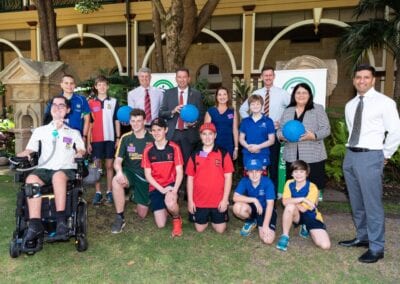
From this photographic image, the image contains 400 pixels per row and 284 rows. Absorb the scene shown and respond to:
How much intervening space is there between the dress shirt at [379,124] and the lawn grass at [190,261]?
1.06 metres

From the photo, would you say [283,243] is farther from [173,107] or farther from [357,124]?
[173,107]

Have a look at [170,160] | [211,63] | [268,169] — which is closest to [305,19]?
[211,63]

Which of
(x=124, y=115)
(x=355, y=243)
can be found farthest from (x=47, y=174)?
(x=355, y=243)

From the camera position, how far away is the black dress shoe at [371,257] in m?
3.62

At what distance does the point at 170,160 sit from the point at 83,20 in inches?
442

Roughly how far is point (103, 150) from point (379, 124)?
3306mm

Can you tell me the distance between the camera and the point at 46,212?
3.75 metres

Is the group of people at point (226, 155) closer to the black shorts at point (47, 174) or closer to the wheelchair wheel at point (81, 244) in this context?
the black shorts at point (47, 174)

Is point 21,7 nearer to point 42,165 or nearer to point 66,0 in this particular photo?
point 66,0

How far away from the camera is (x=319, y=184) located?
434cm

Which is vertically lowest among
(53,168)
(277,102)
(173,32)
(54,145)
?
(53,168)

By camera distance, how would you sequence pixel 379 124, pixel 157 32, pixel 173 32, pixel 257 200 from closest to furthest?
pixel 379 124, pixel 257 200, pixel 173 32, pixel 157 32

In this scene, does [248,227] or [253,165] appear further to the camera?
[248,227]

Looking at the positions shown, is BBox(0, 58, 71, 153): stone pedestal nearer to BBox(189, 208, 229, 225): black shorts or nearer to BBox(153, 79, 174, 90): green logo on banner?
BBox(153, 79, 174, 90): green logo on banner
